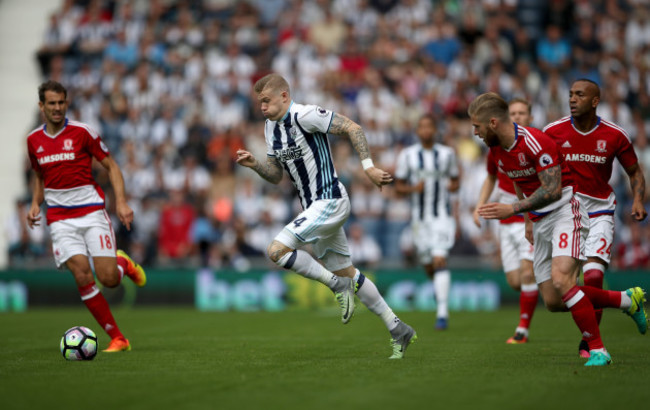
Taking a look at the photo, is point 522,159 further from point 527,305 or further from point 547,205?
point 527,305

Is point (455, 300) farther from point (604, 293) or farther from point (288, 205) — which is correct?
point (604, 293)

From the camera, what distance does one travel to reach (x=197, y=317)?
15.9 m

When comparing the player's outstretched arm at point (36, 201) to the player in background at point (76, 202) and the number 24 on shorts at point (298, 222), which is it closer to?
the player in background at point (76, 202)

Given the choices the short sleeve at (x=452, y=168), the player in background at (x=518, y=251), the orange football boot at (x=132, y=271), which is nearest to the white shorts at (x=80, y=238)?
the orange football boot at (x=132, y=271)

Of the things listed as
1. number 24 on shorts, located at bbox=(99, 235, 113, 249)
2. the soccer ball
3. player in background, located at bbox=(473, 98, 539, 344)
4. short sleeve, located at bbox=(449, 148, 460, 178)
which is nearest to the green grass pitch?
the soccer ball

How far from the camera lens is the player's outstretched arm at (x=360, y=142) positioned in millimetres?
7738

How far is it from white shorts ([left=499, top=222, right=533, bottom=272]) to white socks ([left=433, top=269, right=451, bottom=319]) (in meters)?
1.61

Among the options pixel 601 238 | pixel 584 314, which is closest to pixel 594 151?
pixel 601 238

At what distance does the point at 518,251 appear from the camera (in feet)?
36.8

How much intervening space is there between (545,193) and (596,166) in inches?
67.5

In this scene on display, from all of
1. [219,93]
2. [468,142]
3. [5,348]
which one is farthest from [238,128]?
[5,348]

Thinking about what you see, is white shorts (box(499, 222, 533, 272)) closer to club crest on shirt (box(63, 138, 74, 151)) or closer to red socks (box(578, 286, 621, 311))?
red socks (box(578, 286, 621, 311))

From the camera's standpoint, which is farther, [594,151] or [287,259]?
[594,151]

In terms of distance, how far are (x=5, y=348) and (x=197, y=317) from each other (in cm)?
604
